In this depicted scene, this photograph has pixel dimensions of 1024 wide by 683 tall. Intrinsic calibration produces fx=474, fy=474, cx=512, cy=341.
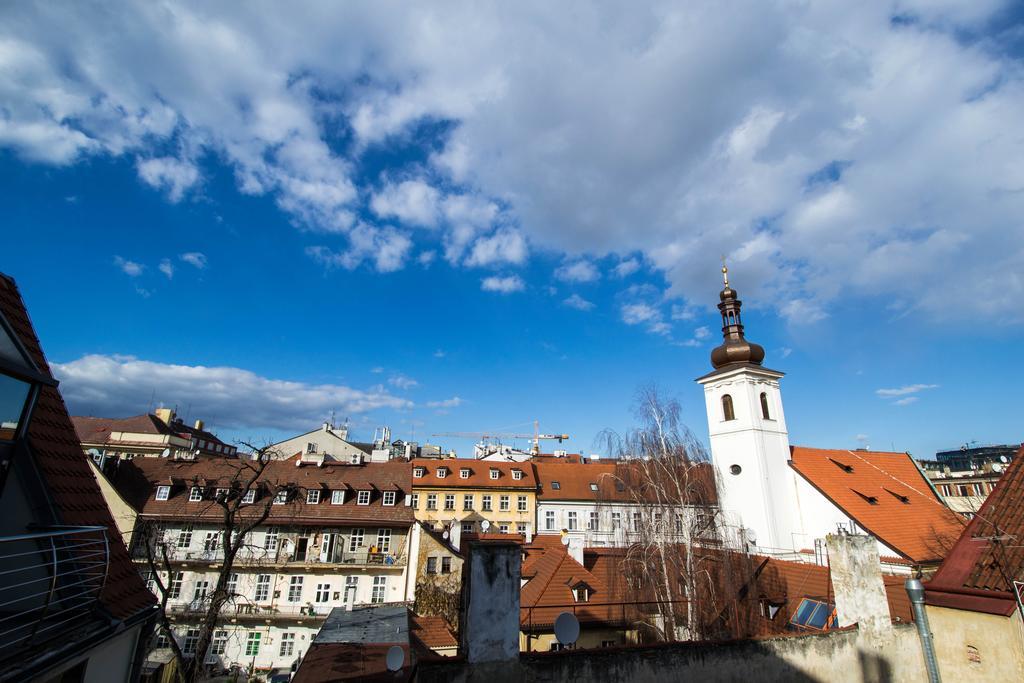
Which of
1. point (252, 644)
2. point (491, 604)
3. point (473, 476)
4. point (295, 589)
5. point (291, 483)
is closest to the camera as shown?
point (491, 604)

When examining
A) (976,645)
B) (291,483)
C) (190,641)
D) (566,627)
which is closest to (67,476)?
(566,627)

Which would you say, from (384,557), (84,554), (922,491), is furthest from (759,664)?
(922,491)

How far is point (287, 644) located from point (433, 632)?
1360cm

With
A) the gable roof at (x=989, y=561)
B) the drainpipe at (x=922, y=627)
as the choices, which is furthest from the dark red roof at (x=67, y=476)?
the gable roof at (x=989, y=561)

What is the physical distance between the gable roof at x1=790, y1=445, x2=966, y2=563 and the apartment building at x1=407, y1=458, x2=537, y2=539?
22.3m

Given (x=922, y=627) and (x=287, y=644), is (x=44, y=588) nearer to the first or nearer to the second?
(x=922, y=627)

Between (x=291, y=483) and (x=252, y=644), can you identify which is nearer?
(x=252, y=644)

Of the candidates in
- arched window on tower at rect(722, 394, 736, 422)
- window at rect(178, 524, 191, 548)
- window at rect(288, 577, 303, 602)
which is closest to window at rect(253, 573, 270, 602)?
window at rect(288, 577, 303, 602)

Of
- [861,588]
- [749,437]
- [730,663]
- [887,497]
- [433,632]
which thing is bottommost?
[433,632]

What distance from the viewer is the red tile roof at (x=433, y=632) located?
19422mm

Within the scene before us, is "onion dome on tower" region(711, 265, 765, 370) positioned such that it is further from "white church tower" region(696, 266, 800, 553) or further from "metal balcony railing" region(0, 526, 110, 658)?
"metal balcony railing" region(0, 526, 110, 658)

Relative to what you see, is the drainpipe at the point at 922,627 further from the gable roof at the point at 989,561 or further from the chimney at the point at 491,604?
the chimney at the point at 491,604

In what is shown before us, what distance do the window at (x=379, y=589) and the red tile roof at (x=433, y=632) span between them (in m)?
8.58

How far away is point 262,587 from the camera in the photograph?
96.0 feet
